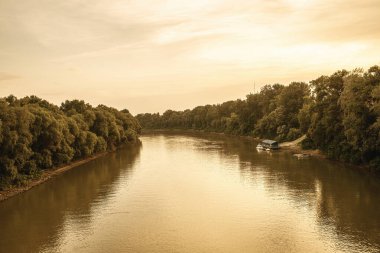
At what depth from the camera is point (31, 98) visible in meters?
86.9

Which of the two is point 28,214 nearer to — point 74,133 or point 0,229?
point 0,229

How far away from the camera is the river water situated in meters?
31.3

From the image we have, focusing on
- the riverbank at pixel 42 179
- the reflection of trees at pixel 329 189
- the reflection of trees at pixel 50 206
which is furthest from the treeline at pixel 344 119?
the riverbank at pixel 42 179

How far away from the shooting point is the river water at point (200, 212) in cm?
3131

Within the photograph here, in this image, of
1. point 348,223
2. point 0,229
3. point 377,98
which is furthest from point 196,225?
point 377,98

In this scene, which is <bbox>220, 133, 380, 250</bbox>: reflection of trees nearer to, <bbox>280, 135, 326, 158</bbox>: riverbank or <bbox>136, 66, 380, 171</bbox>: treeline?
<bbox>136, 66, 380, 171</bbox>: treeline

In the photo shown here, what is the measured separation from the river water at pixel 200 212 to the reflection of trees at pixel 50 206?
0.33ft

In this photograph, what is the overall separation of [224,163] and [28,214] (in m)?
41.1

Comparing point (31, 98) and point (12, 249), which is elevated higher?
point (31, 98)

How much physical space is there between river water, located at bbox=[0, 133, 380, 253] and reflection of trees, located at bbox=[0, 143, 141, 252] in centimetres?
10

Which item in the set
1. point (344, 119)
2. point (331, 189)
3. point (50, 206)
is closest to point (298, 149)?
point (344, 119)

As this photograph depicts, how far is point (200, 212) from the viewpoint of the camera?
40.1m

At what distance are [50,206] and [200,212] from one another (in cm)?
1716

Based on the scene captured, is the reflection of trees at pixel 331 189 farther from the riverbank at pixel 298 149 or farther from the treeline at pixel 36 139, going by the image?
the treeline at pixel 36 139
